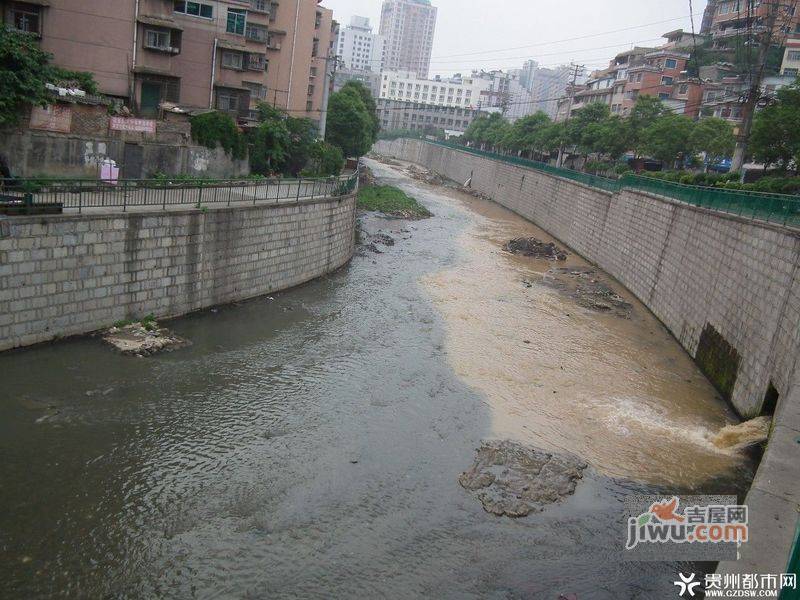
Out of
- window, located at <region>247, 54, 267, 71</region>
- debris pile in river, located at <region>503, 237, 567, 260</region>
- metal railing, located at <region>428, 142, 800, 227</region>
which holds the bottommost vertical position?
debris pile in river, located at <region>503, 237, 567, 260</region>

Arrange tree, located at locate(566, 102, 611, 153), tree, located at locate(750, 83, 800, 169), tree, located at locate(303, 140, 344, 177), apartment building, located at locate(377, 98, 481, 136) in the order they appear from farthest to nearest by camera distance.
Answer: apartment building, located at locate(377, 98, 481, 136) → tree, located at locate(566, 102, 611, 153) → tree, located at locate(303, 140, 344, 177) → tree, located at locate(750, 83, 800, 169)

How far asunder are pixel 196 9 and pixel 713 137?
31.5 metres

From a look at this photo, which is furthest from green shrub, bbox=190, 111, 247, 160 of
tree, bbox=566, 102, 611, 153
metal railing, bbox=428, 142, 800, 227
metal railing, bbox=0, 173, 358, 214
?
tree, bbox=566, 102, 611, 153

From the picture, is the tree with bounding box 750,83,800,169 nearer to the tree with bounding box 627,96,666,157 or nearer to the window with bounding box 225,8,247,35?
the tree with bounding box 627,96,666,157

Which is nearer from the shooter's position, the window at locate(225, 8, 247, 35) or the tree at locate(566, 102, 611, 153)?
the window at locate(225, 8, 247, 35)

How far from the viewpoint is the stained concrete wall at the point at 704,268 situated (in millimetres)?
16047

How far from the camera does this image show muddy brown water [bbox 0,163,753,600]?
31.9 ft

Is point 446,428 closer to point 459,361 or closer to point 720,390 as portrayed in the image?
point 459,361

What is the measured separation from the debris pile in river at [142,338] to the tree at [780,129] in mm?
Answer: 24981

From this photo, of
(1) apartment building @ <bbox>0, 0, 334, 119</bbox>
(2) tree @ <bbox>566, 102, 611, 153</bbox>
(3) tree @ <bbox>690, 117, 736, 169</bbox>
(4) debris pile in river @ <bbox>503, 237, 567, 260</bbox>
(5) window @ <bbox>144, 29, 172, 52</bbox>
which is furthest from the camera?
(2) tree @ <bbox>566, 102, 611, 153</bbox>

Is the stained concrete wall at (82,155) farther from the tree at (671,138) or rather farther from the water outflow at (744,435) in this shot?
the tree at (671,138)

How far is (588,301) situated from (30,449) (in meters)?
22.8

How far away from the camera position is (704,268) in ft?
74.0

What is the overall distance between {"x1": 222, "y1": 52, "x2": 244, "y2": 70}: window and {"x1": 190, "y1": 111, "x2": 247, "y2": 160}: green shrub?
8.17 m
